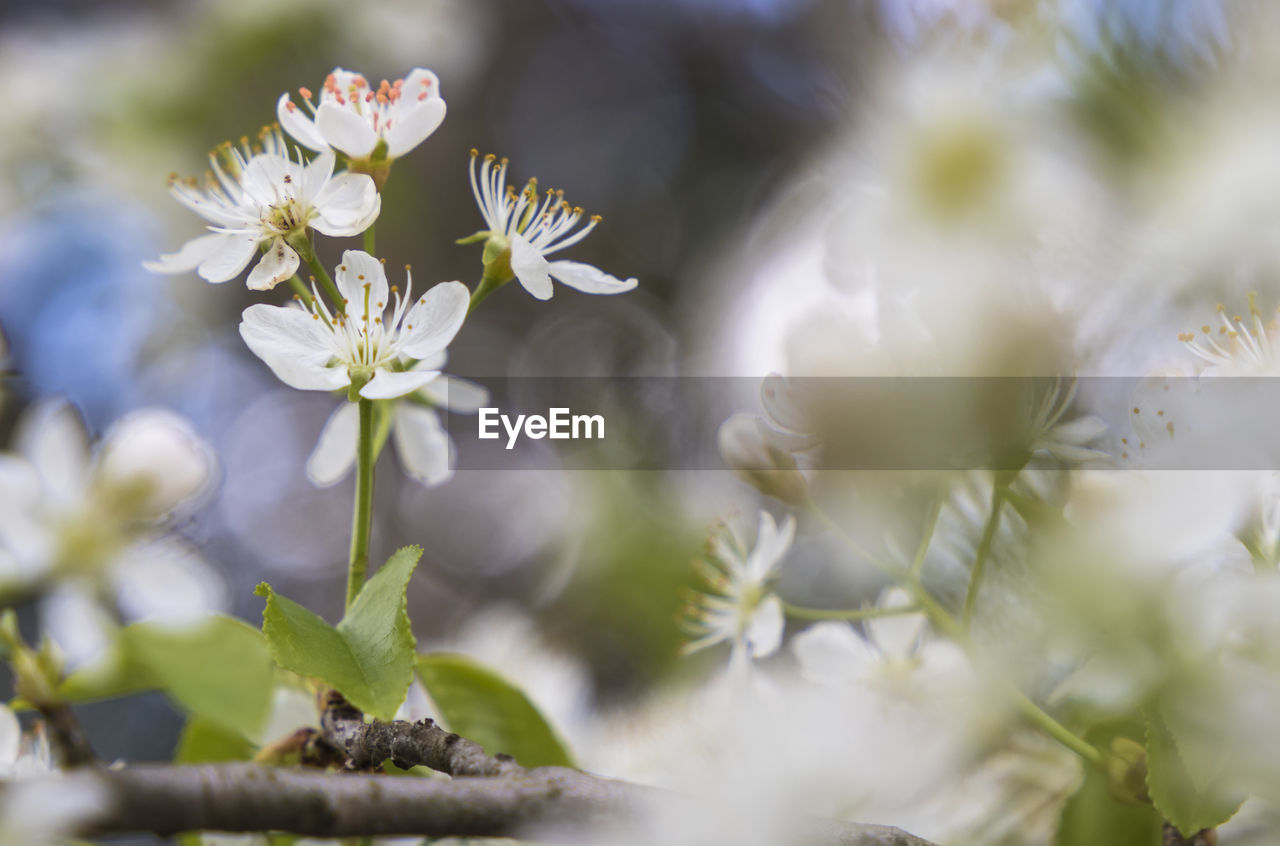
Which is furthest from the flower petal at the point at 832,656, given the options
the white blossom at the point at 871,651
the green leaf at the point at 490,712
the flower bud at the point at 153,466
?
the flower bud at the point at 153,466

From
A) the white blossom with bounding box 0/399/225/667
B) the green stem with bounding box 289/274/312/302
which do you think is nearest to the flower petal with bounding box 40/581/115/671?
the white blossom with bounding box 0/399/225/667

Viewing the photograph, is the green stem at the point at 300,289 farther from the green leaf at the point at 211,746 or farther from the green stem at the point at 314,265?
the green leaf at the point at 211,746

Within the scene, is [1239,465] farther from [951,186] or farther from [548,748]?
[951,186]

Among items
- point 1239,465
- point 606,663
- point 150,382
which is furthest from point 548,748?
point 150,382

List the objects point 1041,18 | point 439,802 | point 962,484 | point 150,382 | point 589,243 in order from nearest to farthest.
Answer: point 439,802
point 962,484
point 1041,18
point 150,382
point 589,243

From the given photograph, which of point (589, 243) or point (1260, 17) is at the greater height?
point (589, 243)
